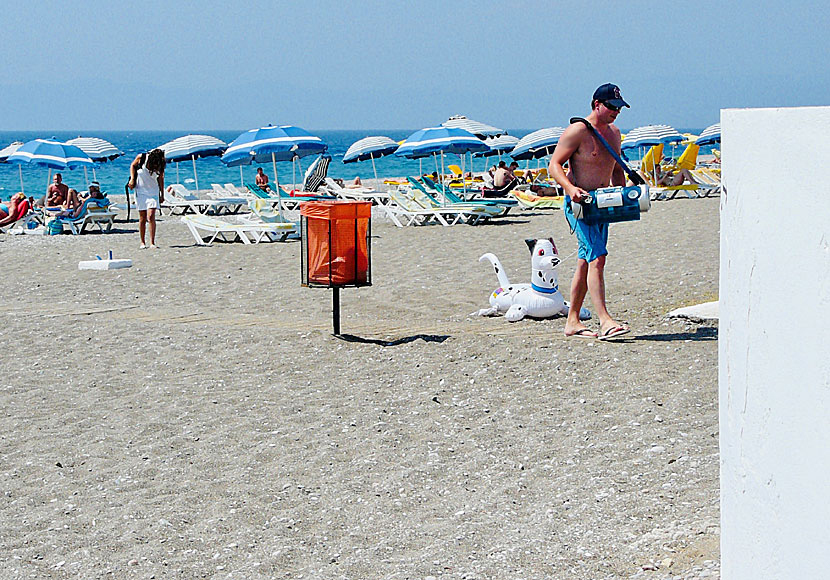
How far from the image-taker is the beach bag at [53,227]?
16141 millimetres

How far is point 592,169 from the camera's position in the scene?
592cm

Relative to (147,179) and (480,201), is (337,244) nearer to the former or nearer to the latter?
(147,179)

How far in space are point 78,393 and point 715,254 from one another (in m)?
6.84

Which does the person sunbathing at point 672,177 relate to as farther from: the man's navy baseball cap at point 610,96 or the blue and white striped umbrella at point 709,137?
the man's navy baseball cap at point 610,96

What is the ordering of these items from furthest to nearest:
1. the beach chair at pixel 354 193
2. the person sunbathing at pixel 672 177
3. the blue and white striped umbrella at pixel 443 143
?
the beach chair at pixel 354 193
the person sunbathing at pixel 672 177
the blue and white striped umbrella at pixel 443 143

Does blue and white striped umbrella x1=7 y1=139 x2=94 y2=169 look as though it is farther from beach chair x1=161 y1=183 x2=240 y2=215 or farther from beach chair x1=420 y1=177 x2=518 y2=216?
beach chair x1=420 y1=177 x2=518 y2=216

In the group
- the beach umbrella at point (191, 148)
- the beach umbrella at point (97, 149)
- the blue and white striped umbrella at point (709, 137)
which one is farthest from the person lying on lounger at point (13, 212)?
the blue and white striped umbrella at point (709, 137)

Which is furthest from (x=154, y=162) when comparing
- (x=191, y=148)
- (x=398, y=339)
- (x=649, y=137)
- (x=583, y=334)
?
(x=649, y=137)

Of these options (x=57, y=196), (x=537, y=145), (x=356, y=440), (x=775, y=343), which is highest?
(x=537, y=145)

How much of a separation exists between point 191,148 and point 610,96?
52.4 feet

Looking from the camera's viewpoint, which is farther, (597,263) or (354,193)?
(354,193)

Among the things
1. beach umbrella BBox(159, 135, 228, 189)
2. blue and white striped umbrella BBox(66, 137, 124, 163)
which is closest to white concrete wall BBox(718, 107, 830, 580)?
beach umbrella BBox(159, 135, 228, 189)

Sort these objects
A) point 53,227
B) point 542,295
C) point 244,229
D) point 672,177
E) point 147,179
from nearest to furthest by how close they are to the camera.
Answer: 1. point 542,295
2. point 147,179
3. point 244,229
4. point 53,227
5. point 672,177

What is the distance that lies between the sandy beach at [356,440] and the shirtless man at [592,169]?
0.43 meters
